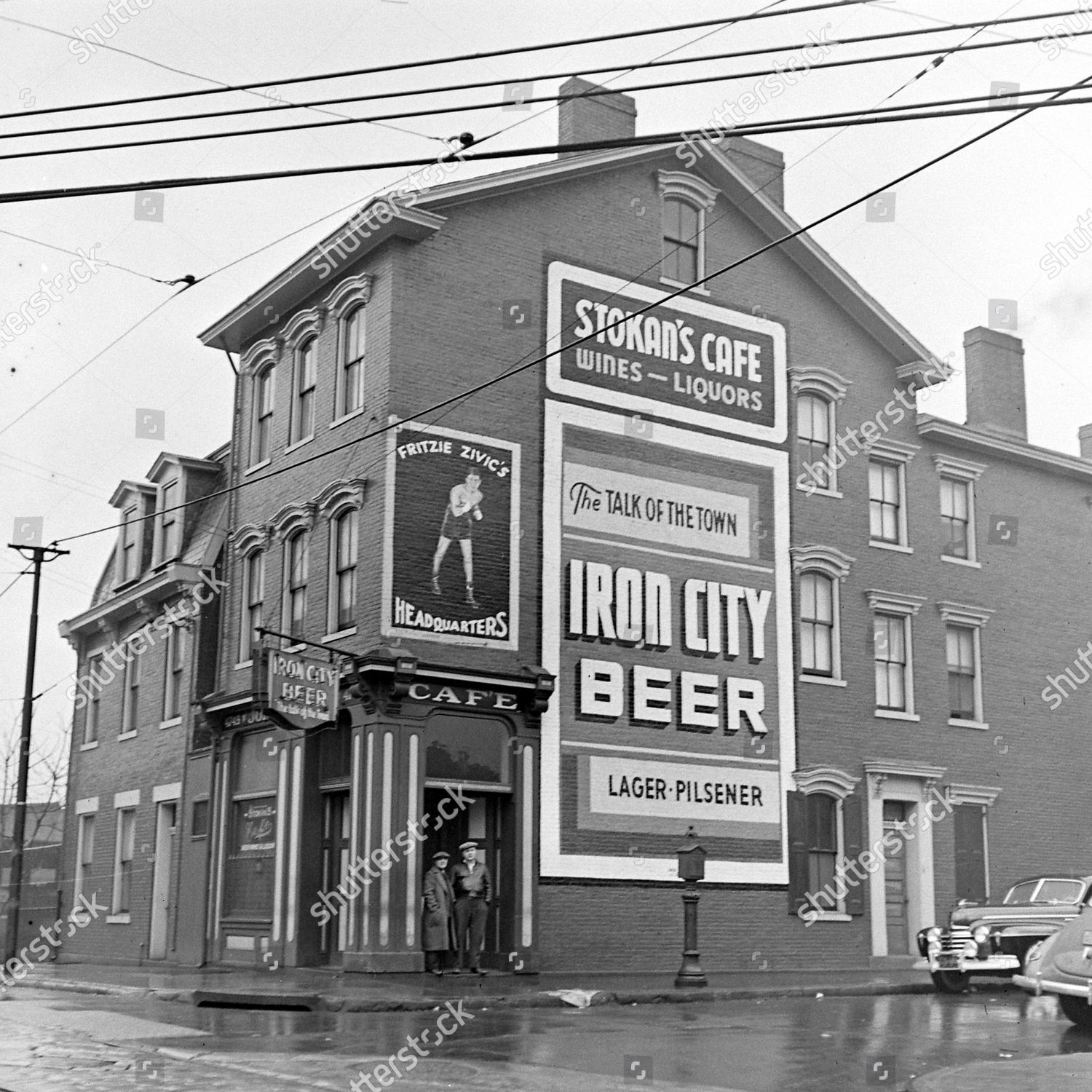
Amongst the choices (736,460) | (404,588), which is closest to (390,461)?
(404,588)

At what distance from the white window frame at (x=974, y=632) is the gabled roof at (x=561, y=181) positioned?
4.78 meters

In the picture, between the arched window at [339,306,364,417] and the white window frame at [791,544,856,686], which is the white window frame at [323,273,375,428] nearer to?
the arched window at [339,306,364,417]

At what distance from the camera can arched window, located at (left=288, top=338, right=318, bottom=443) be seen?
26.0 m

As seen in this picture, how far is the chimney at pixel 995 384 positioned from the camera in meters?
32.2

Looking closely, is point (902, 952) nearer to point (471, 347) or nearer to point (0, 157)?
point (471, 347)

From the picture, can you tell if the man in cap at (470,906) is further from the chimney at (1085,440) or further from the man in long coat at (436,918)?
the chimney at (1085,440)

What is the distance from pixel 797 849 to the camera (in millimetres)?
26234

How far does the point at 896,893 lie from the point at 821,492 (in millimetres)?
7266

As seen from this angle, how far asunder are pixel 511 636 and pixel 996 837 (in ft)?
36.9

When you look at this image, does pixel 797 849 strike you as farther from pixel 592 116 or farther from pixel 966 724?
pixel 592 116

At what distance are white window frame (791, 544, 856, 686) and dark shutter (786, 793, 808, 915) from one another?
2.13 metres
